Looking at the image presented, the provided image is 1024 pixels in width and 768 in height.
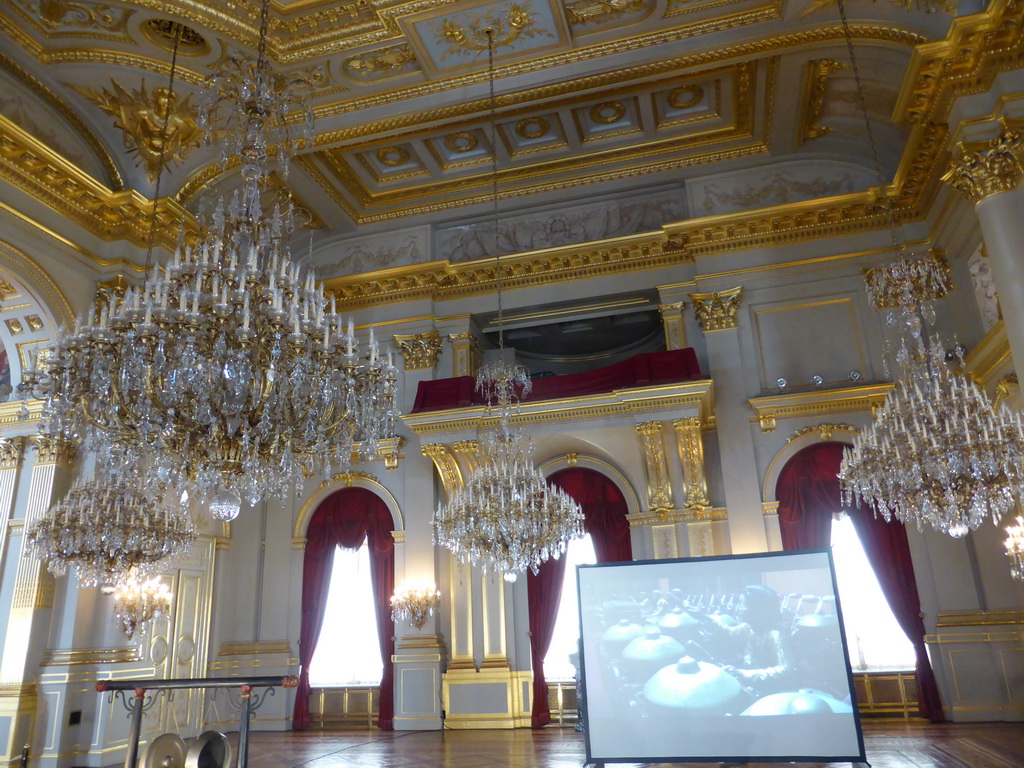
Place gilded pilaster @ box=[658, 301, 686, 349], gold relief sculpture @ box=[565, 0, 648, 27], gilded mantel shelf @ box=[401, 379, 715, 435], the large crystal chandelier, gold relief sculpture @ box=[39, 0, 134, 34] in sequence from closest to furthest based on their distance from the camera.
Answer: the large crystal chandelier < gold relief sculpture @ box=[39, 0, 134, 34] < gold relief sculpture @ box=[565, 0, 648, 27] < gilded mantel shelf @ box=[401, 379, 715, 435] < gilded pilaster @ box=[658, 301, 686, 349]

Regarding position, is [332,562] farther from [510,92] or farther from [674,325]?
[510,92]

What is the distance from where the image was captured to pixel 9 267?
870cm

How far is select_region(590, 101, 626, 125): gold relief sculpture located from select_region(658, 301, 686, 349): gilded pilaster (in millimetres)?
2766

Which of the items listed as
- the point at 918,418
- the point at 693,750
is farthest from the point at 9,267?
the point at 918,418

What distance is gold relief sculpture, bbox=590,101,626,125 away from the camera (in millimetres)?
10566

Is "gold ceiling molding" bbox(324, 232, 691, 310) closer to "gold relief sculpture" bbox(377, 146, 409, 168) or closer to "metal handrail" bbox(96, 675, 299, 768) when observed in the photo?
"gold relief sculpture" bbox(377, 146, 409, 168)

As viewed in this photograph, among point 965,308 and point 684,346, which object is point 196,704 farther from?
point 965,308

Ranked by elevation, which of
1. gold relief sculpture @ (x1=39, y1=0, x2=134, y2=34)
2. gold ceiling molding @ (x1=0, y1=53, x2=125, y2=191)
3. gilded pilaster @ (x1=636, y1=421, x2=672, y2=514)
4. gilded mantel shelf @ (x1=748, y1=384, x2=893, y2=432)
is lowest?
gilded pilaster @ (x1=636, y1=421, x2=672, y2=514)

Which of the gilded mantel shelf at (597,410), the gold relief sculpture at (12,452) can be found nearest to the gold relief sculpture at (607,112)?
the gilded mantel shelf at (597,410)

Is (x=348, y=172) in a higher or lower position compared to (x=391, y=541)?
higher

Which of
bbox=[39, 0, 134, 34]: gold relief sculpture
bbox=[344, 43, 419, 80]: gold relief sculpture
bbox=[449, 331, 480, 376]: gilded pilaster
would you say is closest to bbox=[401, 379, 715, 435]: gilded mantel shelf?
bbox=[449, 331, 480, 376]: gilded pilaster

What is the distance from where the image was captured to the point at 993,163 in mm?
7418

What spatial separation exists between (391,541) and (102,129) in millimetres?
6790

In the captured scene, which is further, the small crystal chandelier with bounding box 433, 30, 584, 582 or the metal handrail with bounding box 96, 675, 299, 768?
the small crystal chandelier with bounding box 433, 30, 584, 582
